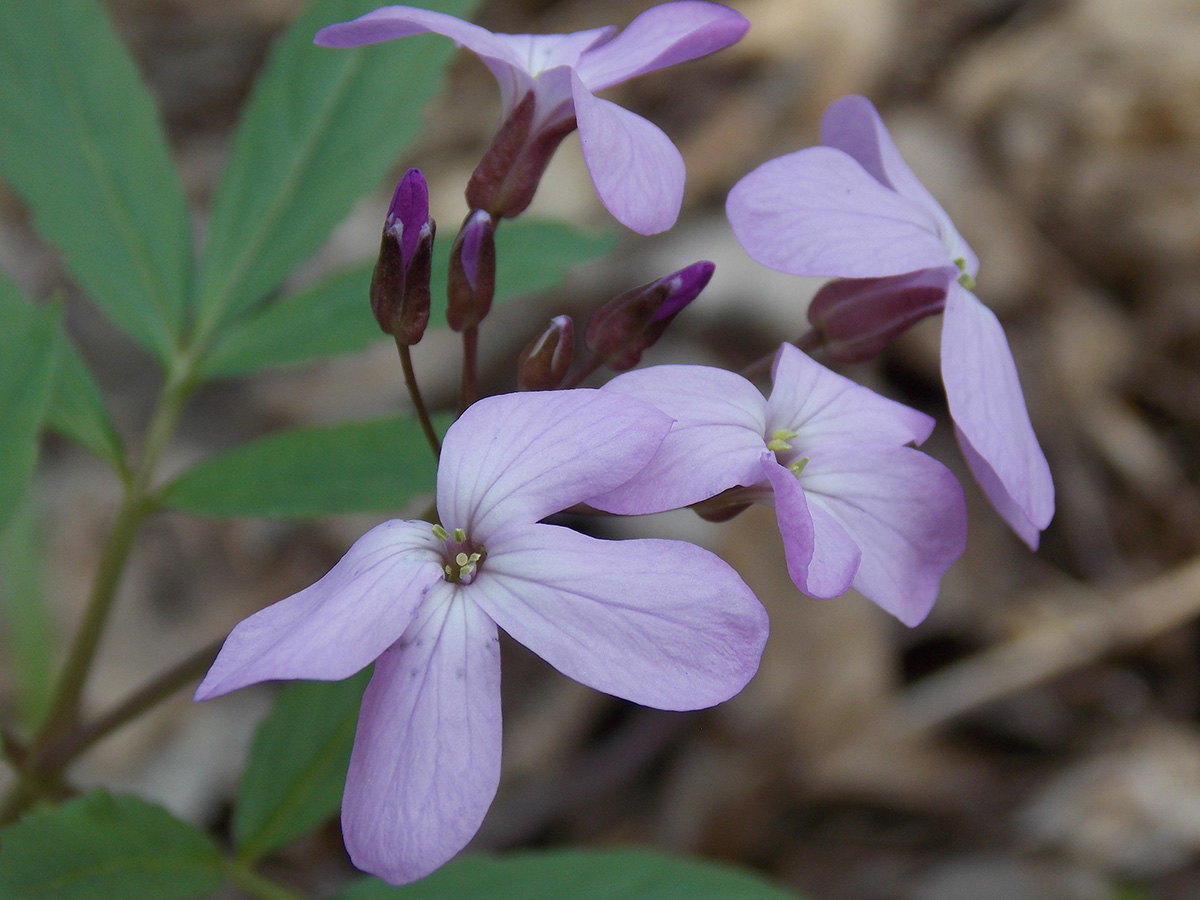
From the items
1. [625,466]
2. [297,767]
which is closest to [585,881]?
[297,767]

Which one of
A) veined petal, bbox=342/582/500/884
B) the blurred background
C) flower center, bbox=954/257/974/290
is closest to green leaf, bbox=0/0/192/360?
veined petal, bbox=342/582/500/884

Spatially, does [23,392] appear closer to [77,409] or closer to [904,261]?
[77,409]

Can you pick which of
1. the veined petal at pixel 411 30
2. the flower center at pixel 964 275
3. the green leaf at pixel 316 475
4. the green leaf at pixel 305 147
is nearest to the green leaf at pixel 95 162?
the green leaf at pixel 305 147

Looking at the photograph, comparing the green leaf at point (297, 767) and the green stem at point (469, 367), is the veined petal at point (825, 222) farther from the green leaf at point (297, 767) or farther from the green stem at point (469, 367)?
the green leaf at point (297, 767)

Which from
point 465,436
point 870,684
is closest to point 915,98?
point 870,684

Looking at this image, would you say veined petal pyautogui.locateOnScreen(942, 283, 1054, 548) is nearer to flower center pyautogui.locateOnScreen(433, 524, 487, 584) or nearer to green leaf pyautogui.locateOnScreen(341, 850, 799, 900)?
flower center pyautogui.locateOnScreen(433, 524, 487, 584)

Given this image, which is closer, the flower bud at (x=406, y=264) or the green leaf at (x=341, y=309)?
the flower bud at (x=406, y=264)

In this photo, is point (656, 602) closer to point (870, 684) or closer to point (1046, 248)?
point (870, 684)
